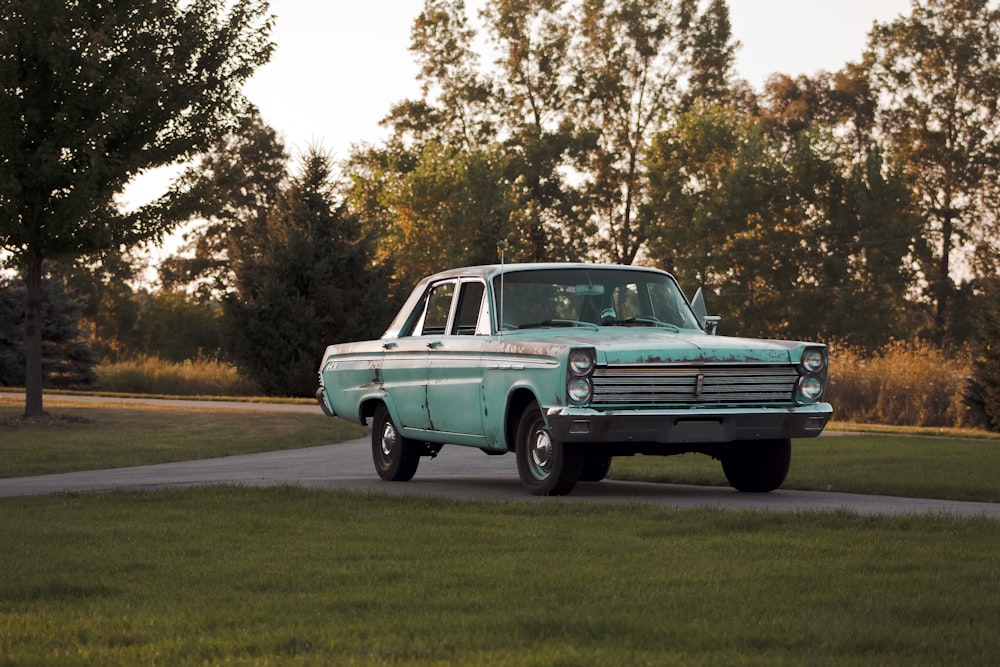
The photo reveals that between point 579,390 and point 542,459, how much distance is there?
1.02 meters

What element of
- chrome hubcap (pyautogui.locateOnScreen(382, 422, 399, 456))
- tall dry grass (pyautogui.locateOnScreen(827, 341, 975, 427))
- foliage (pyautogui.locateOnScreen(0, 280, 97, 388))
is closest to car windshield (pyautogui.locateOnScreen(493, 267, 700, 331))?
chrome hubcap (pyautogui.locateOnScreen(382, 422, 399, 456))

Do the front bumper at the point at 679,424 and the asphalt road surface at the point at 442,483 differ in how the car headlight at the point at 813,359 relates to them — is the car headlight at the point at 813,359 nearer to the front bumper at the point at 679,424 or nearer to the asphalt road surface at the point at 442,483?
the front bumper at the point at 679,424

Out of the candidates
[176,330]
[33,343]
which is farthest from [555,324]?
[176,330]

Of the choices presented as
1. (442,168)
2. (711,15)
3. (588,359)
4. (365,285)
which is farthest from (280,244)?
(711,15)

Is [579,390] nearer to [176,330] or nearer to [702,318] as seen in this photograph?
[702,318]

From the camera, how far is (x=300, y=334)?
142 ft

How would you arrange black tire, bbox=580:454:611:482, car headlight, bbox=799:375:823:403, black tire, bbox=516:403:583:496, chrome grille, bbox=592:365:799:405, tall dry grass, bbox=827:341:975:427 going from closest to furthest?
1. chrome grille, bbox=592:365:799:405
2. black tire, bbox=516:403:583:496
3. car headlight, bbox=799:375:823:403
4. black tire, bbox=580:454:611:482
5. tall dry grass, bbox=827:341:975:427

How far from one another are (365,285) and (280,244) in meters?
2.63

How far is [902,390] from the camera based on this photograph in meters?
37.0

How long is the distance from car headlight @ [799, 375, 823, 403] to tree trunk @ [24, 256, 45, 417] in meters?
16.6

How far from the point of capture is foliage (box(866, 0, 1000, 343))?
67.6 meters

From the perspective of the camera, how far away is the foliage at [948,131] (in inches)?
2662

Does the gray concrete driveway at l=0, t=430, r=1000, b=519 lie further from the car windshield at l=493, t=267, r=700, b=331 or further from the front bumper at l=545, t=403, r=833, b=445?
the car windshield at l=493, t=267, r=700, b=331

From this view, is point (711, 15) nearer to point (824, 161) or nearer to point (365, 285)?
point (824, 161)
